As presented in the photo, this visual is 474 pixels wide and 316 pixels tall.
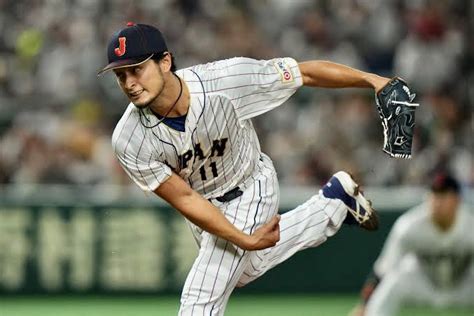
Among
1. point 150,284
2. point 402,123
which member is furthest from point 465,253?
point 402,123

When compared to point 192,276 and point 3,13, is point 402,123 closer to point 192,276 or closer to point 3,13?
point 192,276

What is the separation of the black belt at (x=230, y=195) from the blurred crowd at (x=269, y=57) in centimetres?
507

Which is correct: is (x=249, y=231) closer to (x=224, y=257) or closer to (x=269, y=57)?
(x=224, y=257)

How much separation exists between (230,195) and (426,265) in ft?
12.0

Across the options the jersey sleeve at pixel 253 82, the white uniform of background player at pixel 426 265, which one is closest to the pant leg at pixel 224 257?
the jersey sleeve at pixel 253 82

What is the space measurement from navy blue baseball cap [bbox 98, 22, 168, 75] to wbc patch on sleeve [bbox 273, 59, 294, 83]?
2.40ft

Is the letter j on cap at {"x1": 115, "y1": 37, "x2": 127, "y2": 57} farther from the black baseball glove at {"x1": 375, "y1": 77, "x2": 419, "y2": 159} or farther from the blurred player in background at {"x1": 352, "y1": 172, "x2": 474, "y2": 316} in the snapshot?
the blurred player in background at {"x1": 352, "y1": 172, "x2": 474, "y2": 316}

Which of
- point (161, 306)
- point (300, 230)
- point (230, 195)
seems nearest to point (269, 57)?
point (161, 306)

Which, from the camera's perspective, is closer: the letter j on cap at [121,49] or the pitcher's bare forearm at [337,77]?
the letter j on cap at [121,49]

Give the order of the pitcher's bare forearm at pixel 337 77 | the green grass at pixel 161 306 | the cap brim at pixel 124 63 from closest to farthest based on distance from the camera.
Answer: the cap brim at pixel 124 63 → the pitcher's bare forearm at pixel 337 77 → the green grass at pixel 161 306

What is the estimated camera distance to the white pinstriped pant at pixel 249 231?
6.95 metres

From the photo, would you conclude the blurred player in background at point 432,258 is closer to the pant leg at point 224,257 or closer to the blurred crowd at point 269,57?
the blurred crowd at point 269,57

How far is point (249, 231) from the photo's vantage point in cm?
700

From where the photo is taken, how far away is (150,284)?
37.9ft
